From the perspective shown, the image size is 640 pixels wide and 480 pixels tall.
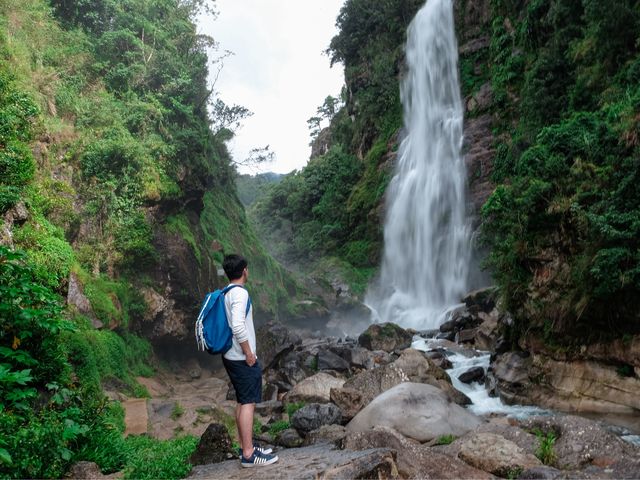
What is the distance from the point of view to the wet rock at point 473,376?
1108 cm

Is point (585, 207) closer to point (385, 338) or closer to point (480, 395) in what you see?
point (480, 395)

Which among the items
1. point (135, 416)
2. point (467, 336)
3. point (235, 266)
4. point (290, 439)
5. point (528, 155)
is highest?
point (528, 155)

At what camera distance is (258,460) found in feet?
13.6

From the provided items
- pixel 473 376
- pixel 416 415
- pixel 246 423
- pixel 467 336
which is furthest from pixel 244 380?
pixel 467 336

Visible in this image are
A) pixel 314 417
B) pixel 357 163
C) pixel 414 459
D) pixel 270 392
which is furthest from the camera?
pixel 357 163

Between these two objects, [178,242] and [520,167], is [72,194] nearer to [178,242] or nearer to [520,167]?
[178,242]

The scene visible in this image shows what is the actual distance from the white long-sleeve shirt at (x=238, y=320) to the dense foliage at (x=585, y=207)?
657cm

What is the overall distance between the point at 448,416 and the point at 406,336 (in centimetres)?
933

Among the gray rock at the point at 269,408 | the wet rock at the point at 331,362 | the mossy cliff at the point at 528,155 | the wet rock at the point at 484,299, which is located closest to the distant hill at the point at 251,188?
the mossy cliff at the point at 528,155

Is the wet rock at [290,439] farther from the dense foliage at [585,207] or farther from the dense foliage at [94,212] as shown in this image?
the dense foliage at [585,207]

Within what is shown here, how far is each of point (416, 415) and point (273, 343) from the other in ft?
28.9

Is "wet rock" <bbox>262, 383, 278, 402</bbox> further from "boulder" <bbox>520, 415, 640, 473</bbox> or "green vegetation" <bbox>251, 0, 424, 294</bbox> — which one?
"green vegetation" <bbox>251, 0, 424, 294</bbox>

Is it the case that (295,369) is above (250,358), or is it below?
below

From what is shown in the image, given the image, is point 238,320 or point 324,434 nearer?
point 238,320
